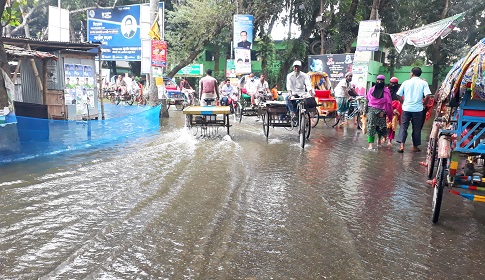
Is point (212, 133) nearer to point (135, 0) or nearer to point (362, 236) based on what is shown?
point (362, 236)

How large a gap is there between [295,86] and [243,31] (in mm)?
10808

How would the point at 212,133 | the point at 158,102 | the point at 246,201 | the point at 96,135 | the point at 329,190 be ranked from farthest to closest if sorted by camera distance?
the point at 158,102 < the point at 212,133 < the point at 96,135 < the point at 329,190 < the point at 246,201

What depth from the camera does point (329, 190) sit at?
6.28m

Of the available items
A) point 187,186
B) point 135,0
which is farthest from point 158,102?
point 135,0

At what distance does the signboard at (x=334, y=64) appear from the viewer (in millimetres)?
25839

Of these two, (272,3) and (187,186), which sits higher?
(272,3)

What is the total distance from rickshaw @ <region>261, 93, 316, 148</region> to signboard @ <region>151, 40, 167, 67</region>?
18.7ft

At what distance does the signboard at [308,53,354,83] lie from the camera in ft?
84.8

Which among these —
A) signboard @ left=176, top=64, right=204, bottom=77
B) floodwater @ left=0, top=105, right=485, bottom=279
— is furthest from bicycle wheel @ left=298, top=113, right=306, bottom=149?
signboard @ left=176, top=64, right=204, bottom=77

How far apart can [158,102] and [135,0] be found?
72.0ft

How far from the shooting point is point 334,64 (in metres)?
26.4

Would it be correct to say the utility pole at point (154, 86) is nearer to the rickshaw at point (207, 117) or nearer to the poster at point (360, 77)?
the rickshaw at point (207, 117)

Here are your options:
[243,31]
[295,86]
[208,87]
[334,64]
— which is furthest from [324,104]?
[334,64]

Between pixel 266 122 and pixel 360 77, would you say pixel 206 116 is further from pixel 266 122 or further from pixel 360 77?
pixel 360 77
